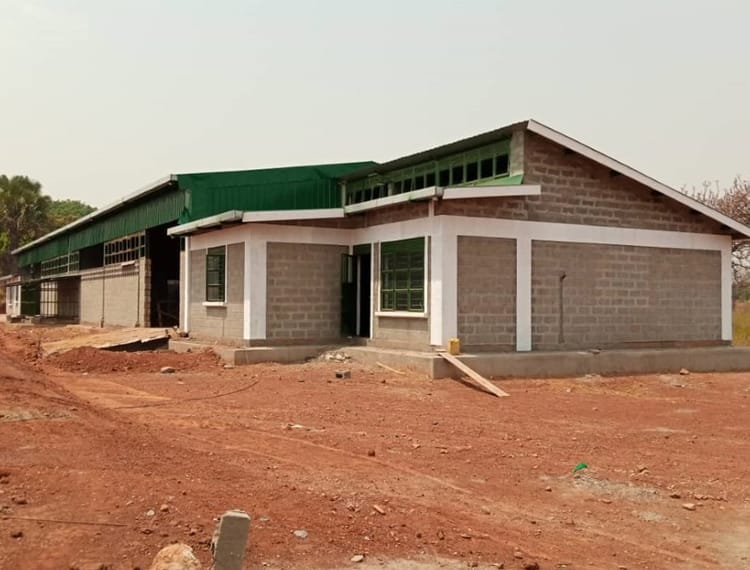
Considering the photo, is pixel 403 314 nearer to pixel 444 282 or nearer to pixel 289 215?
pixel 444 282

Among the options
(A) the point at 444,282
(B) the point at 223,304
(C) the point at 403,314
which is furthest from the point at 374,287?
(B) the point at 223,304

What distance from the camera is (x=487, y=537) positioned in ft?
18.6

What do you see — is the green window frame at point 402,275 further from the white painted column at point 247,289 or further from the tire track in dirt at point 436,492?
the tire track in dirt at point 436,492

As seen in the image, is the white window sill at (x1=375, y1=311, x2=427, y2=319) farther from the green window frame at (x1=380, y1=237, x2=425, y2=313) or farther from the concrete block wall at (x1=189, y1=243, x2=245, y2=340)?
the concrete block wall at (x1=189, y1=243, x2=245, y2=340)

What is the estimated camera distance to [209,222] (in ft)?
61.5

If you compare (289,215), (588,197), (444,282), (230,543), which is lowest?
(230,543)

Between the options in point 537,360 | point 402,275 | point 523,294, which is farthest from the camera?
point 402,275

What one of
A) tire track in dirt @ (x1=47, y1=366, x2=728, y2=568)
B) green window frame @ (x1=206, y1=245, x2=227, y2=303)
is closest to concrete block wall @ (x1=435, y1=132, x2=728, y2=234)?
green window frame @ (x1=206, y1=245, x2=227, y2=303)

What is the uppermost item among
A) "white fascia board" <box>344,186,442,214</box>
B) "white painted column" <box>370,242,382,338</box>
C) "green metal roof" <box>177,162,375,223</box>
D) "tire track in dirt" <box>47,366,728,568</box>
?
"green metal roof" <box>177,162,375,223</box>

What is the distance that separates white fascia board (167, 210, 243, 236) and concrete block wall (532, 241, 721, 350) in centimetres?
698

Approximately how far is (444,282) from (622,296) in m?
5.06

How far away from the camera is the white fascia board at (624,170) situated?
16297 mm

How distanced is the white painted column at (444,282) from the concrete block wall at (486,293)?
174 millimetres

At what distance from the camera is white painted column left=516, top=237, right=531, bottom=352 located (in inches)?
646
